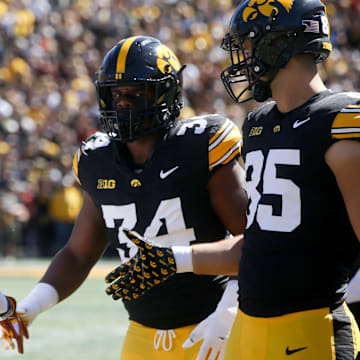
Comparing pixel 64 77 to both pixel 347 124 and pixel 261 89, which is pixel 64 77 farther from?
pixel 347 124

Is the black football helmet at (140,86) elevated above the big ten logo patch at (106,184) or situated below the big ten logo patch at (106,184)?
above

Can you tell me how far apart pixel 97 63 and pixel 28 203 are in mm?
3320

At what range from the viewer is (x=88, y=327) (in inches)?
240

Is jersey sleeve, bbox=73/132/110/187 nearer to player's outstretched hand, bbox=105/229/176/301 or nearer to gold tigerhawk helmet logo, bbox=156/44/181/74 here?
gold tigerhawk helmet logo, bbox=156/44/181/74

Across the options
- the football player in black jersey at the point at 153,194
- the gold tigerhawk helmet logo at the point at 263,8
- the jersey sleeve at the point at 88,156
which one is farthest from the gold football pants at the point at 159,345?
the gold tigerhawk helmet logo at the point at 263,8

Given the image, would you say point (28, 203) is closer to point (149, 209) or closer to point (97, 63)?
point (97, 63)

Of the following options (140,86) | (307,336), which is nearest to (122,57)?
(140,86)

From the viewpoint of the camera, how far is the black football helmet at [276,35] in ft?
7.25

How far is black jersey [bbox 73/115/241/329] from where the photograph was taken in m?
2.73

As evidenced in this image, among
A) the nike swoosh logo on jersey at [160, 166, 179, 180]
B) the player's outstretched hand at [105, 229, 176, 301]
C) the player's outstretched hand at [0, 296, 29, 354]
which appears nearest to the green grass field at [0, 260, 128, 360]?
the player's outstretched hand at [0, 296, 29, 354]

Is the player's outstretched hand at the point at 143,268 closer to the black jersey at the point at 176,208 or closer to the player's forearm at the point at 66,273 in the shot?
the black jersey at the point at 176,208

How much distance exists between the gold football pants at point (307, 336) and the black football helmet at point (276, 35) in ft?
2.07

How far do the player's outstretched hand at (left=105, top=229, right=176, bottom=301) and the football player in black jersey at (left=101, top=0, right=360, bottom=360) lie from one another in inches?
0.4

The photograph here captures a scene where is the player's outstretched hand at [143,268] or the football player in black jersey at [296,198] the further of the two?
the player's outstretched hand at [143,268]
